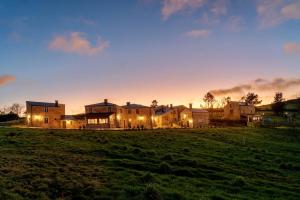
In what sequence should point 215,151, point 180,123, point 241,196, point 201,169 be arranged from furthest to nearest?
point 180,123
point 215,151
point 201,169
point 241,196

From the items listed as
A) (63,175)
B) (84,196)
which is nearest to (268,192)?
(84,196)

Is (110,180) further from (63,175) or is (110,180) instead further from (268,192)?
(268,192)

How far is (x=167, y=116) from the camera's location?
114 m

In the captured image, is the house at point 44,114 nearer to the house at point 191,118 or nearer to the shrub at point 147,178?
the house at point 191,118

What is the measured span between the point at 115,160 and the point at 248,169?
14.2 m

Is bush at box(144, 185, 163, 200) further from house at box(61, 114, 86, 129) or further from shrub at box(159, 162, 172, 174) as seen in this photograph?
house at box(61, 114, 86, 129)

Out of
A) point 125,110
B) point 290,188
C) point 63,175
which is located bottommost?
point 290,188

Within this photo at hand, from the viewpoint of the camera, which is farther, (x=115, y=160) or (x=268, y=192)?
(x=115, y=160)

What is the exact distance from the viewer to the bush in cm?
2150

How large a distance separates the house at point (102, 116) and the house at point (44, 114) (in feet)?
30.1

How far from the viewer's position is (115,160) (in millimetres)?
33000

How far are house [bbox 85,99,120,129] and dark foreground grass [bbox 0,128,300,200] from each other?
4269 centimetres

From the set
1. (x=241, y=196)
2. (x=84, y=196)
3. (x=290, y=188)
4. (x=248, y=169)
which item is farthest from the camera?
(x=248, y=169)

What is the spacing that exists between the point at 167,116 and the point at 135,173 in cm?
8681
